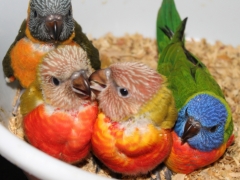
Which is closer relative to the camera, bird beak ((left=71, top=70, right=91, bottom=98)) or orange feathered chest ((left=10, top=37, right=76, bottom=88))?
bird beak ((left=71, top=70, right=91, bottom=98))

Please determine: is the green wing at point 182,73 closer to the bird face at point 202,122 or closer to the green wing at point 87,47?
the bird face at point 202,122

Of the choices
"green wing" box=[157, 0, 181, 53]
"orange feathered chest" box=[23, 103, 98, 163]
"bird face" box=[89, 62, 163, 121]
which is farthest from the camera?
"green wing" box=[157, 0, 181, 53]

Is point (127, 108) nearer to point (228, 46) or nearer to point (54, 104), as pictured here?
point (54, 104)

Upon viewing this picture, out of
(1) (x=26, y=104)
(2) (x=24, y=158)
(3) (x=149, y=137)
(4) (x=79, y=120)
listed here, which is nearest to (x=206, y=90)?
(3) (x=149, y=137)

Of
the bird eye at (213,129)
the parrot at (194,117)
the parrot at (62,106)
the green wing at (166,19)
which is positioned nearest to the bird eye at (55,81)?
the parrot at (62,106)

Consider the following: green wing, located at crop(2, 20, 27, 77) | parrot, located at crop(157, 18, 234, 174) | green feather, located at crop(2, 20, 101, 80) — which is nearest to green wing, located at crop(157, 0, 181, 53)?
parrot, located at crop(157, 18, 234, 174)

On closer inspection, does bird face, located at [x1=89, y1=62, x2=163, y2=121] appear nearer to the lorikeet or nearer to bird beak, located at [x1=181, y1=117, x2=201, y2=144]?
bird beak, located at [x1=181, y1=117, x2=201, y2=144]
